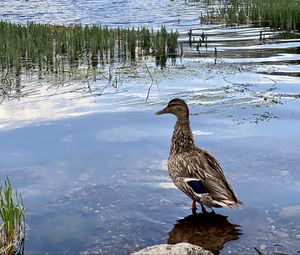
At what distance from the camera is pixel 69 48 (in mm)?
17750

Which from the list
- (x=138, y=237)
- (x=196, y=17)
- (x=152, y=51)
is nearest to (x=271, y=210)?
(x=138, y=237)

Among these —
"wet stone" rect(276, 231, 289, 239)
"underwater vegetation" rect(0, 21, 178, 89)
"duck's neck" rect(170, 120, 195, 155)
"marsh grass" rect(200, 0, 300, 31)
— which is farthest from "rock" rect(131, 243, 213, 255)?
"marsh grass" rect(200, 0, 300, 31)

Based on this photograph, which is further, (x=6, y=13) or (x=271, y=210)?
(x=6, y=13)

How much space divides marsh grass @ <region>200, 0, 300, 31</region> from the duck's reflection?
1722 cm

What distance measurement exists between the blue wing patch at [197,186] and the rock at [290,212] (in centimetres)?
96

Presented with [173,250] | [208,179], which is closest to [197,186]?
[208,179]

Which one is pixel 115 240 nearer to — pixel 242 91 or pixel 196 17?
pixel 242 91

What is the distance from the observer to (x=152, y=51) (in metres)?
18.0

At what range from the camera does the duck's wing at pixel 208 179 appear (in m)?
6.15

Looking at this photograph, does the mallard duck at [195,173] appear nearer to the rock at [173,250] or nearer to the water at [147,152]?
the water at [147,152]

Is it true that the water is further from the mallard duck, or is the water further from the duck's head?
the duck's head

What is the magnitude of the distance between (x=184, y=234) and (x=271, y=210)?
1.16 metres

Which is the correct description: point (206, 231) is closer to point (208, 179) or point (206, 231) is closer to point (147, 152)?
point (208, 179)

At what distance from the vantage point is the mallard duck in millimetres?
6188
